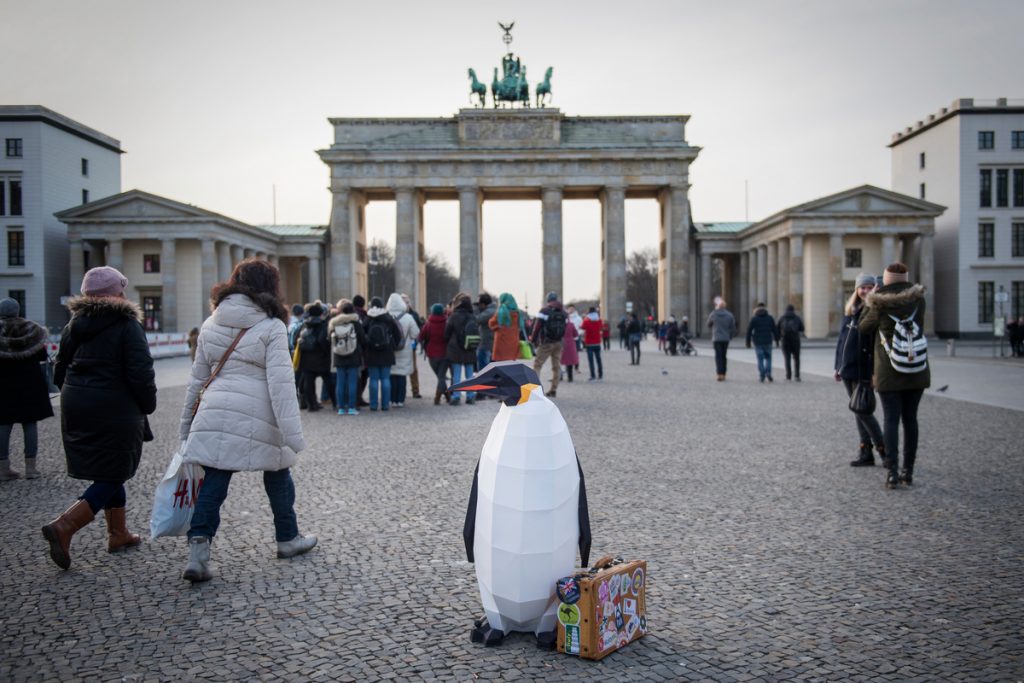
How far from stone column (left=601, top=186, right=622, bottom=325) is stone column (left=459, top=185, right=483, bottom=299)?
9009mm

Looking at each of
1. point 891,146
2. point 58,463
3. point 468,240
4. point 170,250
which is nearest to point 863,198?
point 891,146

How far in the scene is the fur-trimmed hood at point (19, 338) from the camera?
26.6ft

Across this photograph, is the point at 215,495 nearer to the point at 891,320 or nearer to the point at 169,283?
the point at 891,320

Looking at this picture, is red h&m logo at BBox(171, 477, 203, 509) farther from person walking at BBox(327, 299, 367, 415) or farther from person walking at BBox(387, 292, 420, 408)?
person walking at BBox(387, 292, 420, 408)

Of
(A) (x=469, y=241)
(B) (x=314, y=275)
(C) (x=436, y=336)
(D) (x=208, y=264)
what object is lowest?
(C) (x=436, y=336)

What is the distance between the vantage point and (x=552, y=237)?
5638 centimetres

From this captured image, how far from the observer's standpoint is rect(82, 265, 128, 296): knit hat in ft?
18.1

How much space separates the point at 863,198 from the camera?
4925cm

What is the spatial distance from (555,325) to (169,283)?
39.8m

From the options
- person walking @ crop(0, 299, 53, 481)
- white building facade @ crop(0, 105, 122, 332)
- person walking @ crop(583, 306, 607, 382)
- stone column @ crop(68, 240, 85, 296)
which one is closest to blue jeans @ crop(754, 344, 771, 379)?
person walking @ crop(583, 306, 607, 382)

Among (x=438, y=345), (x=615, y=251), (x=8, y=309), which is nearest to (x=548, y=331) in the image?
(x=438, y=345)

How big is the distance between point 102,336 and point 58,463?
4.73m

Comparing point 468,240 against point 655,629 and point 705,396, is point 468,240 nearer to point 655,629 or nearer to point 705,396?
point 705,396

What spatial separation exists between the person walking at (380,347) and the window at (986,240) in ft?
166
